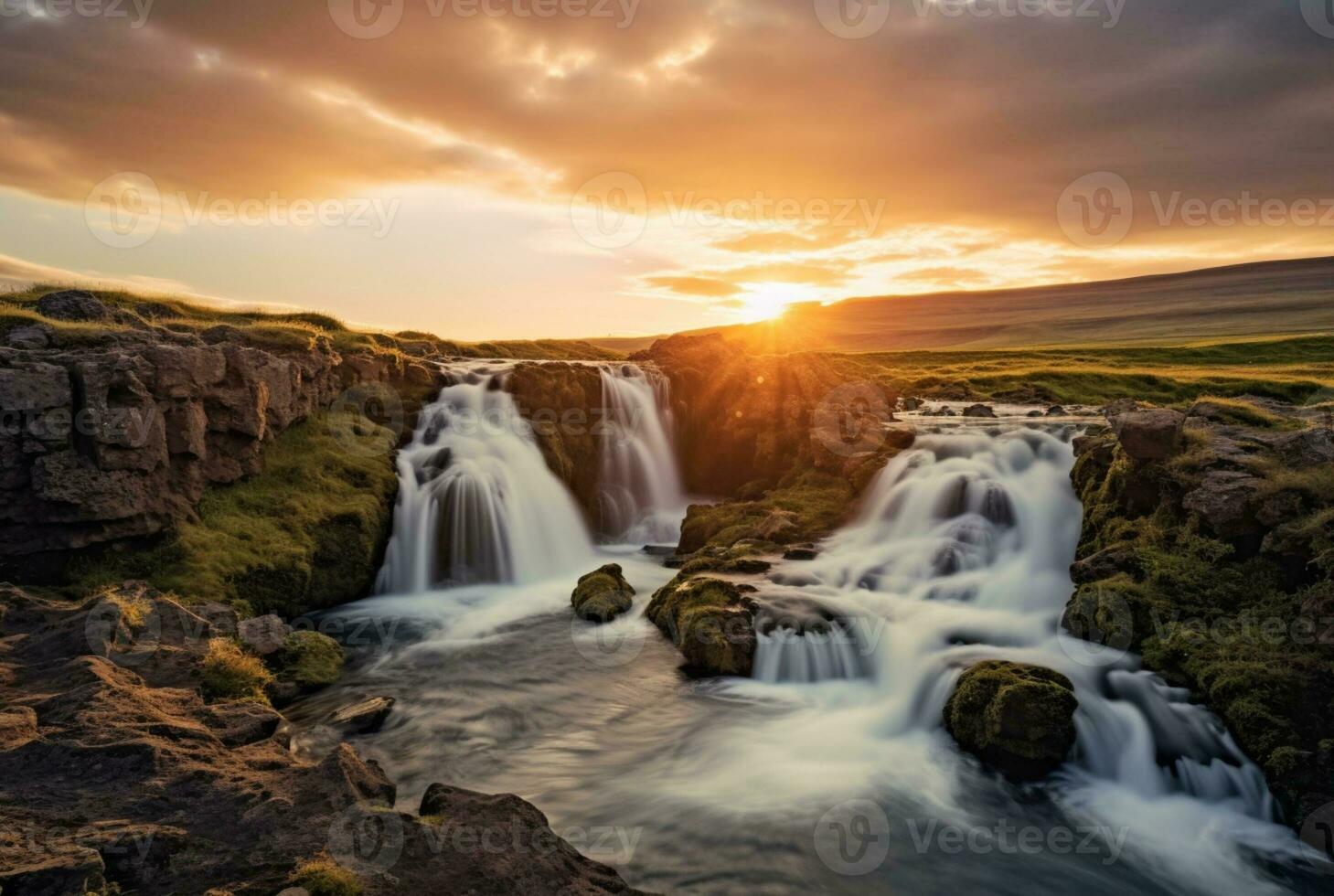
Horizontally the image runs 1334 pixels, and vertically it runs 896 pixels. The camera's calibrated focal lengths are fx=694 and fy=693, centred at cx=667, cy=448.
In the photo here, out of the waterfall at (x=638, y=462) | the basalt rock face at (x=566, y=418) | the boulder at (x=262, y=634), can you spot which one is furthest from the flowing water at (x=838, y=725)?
the waterfall at (x=638, y=462)

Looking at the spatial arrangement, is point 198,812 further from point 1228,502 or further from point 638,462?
point 638,462

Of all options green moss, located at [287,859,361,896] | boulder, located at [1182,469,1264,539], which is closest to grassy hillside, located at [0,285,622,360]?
green moss, located at [287,859,361,896]

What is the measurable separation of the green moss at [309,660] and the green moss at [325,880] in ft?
26.1

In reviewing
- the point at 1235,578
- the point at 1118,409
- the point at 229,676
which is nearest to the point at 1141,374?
the point at 1118,409

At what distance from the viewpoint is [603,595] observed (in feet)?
58.2

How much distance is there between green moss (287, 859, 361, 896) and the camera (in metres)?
5.80

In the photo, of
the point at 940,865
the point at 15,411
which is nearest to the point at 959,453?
the point at 940,865

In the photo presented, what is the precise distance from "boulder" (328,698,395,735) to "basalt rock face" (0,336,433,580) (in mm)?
6686

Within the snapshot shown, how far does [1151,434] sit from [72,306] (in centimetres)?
2643

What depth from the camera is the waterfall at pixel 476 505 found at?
66.6 ft

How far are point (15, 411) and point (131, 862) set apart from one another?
37.5ft

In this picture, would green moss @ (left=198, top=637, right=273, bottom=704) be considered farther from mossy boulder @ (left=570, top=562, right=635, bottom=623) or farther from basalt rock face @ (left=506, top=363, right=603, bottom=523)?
basalt rock face @ (left=506, top=363, right=603, bottom=523)

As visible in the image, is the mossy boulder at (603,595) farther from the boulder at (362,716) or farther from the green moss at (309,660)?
the boulder at (362,716)

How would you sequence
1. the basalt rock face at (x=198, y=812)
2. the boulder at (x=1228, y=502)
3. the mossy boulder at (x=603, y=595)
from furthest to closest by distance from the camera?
the mossy boulder at (x=603, y=595)
the boulder at (x=1228, y=502)
the basalt rock face at (x=198, y=812)
